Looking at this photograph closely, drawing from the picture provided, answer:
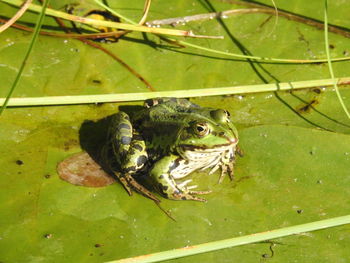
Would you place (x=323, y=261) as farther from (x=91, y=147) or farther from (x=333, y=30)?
(x=333, y=30)

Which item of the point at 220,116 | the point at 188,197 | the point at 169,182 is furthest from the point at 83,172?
Answer: the point at 220,116

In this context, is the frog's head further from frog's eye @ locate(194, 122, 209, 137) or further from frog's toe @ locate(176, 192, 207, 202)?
frog's toe @ locate(176, 192, 207, 202)

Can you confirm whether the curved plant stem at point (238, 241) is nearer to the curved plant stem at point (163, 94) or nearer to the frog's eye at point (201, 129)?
the frog's eye at point (201, 129)

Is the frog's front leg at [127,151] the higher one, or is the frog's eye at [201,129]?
the frog's eye at [201,129]

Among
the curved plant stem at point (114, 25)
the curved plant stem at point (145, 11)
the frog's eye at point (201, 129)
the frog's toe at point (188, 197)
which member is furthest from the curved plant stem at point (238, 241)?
the curved plant stem at point (145, 11)

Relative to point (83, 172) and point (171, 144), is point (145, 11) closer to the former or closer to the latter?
point (171, 144)

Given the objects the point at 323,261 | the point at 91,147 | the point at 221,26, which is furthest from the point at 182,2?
the point at 323,261

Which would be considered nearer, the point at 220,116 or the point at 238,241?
the point at 238,241
